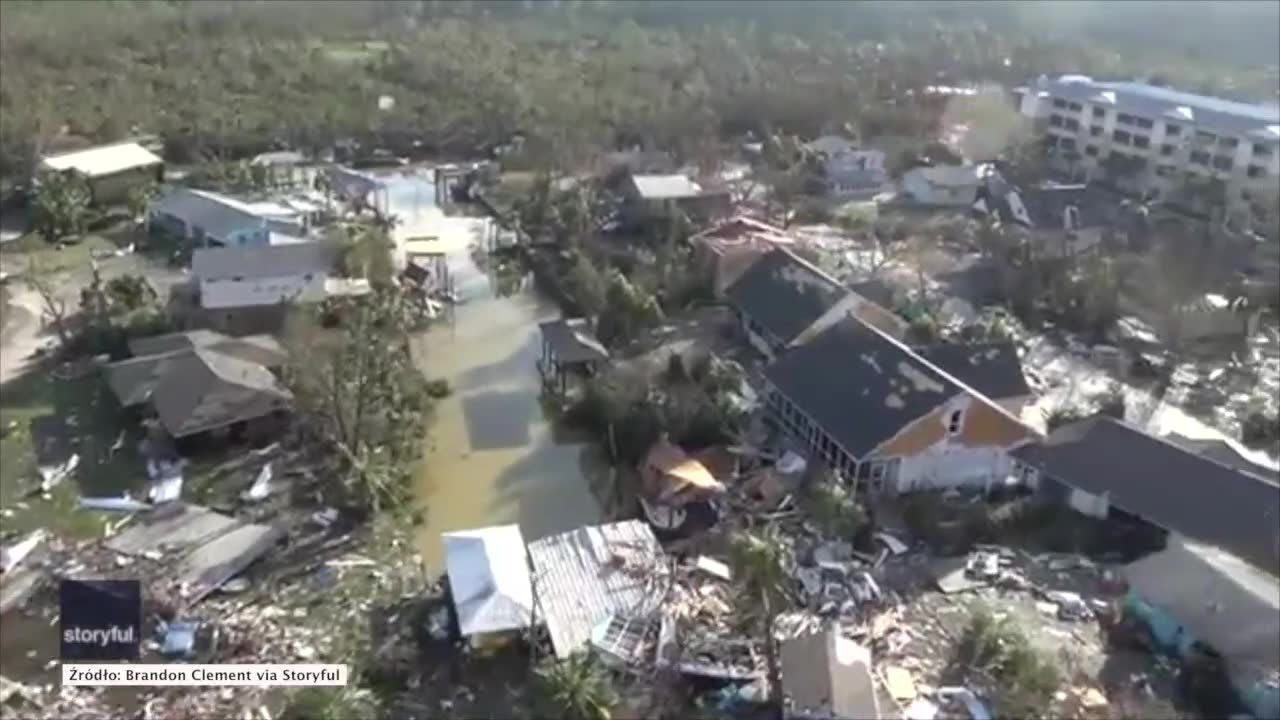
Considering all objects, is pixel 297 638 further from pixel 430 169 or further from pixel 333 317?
pixel 430 169

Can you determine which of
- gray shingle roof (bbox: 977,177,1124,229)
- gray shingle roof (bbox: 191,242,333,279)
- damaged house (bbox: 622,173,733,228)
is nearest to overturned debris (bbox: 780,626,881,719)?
gray shingle roof (bbox: 191,242,333,279)

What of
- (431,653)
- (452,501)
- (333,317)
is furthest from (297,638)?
(333,317)

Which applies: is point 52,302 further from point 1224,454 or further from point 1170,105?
point 1170,105

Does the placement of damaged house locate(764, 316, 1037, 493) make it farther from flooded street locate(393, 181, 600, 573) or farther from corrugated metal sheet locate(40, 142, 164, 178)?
corrugated metal sheet locate(40, 142, 164, 178)

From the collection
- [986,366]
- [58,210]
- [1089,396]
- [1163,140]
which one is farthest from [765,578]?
[1163,140]

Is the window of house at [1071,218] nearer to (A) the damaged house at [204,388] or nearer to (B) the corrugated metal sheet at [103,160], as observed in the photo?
(A) the damaged house at [204,388]
